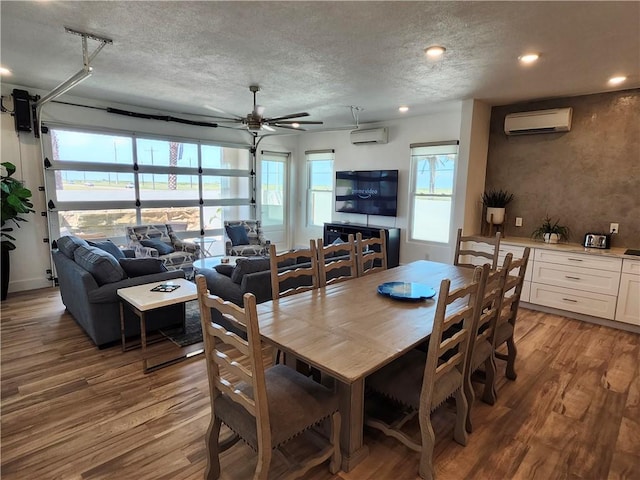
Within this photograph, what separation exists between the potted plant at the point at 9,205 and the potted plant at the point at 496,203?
5804 millimetres

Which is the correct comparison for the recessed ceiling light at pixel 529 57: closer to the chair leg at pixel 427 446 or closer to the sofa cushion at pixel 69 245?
the chair leg at pixel 427 446

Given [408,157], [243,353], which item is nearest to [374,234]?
[408,157]

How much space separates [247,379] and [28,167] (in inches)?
197

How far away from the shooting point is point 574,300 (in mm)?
3988

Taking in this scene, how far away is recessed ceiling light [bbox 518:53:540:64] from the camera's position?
2.91 meters

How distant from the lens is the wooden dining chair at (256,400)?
1.39m

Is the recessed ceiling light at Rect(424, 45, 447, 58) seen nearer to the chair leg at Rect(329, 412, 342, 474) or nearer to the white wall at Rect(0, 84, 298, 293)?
the chair leg at Rect(329, 412, 342, 474)

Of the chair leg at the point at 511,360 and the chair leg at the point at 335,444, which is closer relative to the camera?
the chair leg at the point at 335,444

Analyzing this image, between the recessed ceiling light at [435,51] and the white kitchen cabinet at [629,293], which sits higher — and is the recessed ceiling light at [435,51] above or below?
above

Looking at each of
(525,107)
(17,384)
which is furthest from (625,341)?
(17,384)

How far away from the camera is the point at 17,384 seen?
2.56 meters

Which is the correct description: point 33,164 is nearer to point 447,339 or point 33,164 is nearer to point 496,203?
point 447,339

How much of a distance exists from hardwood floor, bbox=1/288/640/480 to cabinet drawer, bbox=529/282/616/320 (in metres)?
0.61

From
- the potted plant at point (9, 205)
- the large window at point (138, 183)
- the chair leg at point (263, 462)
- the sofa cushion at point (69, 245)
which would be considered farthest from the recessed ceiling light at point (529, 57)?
the potted plant at point (9, 205)
